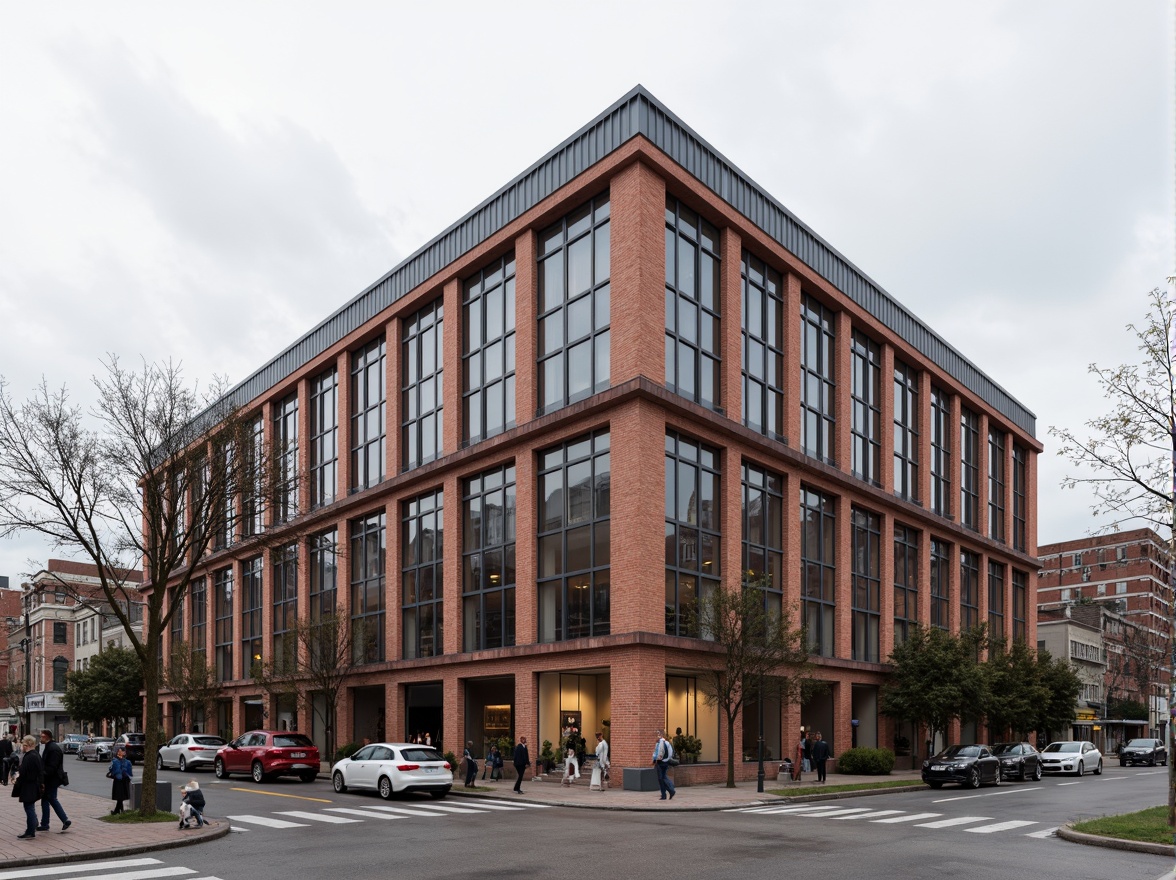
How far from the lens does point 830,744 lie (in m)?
42.4

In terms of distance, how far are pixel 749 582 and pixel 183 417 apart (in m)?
18.4

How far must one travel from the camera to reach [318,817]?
2353 cm

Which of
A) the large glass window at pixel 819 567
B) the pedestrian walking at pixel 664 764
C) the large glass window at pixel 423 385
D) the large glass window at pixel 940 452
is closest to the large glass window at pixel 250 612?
the large glass window at pixel 423 385

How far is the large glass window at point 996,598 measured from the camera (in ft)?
191

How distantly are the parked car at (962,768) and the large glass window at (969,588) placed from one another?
1887 centimetres

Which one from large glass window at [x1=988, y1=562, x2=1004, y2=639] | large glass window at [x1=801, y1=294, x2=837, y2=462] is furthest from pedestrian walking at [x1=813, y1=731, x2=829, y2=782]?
large glass window at [x1=988, y1=562, x2=1004, y2=639]

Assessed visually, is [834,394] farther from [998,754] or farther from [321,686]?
[321,686]

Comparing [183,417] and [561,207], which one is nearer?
[183,417]

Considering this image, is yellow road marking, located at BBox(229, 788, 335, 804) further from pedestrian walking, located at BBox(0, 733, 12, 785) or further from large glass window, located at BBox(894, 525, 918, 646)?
large glass window, located at BBox(894, 525, 918, 646)

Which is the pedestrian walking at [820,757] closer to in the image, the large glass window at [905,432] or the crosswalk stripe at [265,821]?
the large glass window at [905,432]

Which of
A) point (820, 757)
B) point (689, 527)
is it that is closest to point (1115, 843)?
point (820, 757)

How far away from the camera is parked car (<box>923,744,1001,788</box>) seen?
1380 inches

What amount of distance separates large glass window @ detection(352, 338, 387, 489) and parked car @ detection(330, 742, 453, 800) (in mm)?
18971

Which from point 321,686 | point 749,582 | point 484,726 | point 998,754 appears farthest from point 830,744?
point 321,686
